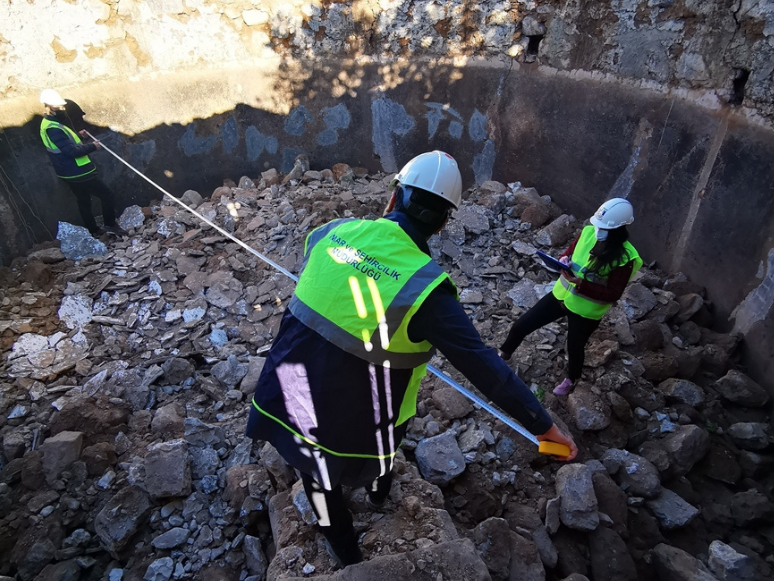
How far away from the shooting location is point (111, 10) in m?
6.21

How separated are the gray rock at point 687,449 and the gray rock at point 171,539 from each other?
3.16m

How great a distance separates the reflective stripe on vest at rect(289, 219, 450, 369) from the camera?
5.32 feet

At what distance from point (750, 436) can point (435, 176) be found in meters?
3.20

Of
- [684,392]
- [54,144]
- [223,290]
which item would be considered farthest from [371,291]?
[54,144]

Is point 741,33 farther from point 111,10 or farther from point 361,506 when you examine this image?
point 111,10

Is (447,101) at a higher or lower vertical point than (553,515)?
higher

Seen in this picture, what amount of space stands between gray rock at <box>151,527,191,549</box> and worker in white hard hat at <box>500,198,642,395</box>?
2.80m

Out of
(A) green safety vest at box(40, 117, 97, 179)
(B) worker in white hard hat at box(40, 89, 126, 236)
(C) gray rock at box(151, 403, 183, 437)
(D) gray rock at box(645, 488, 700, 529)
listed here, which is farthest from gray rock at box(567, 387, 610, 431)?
(A) green safety vest at box(40, 117, 97, 179)

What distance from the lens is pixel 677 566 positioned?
2.45 metres

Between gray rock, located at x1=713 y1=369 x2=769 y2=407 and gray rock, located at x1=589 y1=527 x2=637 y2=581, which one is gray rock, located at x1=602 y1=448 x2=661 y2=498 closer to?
gray rock, located at x1=589 y1=527 x2=637 y2=581

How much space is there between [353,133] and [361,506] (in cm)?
634

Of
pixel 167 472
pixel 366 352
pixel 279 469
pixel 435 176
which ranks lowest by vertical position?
pixel 167 472

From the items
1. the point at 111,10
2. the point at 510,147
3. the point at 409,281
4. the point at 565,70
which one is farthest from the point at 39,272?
the point at 565,70

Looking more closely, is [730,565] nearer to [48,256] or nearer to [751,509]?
[751,509]
